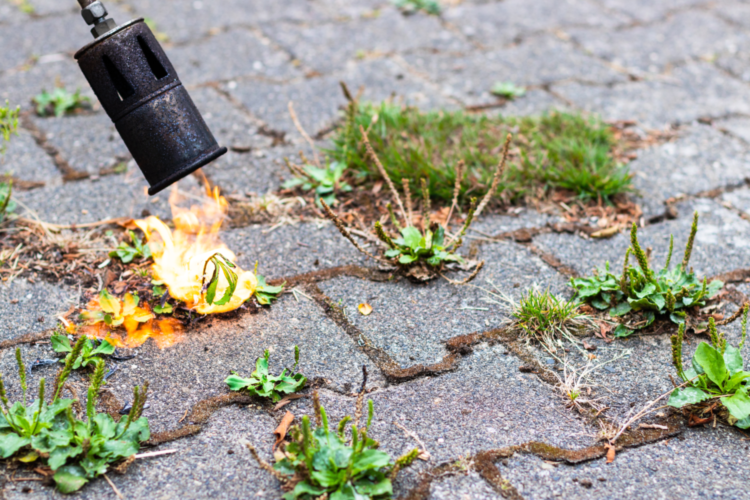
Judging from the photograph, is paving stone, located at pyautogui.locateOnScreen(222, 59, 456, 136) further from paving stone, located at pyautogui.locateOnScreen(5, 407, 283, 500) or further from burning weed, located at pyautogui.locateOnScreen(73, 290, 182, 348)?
paving stone, located at pyautogui.locateOnScreen(5, 407, 283, 500)

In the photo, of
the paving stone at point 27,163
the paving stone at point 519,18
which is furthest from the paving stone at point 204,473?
the paving stone at point 519,18

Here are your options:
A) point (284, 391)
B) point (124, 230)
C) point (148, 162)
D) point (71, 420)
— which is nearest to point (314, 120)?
point (124, 230)

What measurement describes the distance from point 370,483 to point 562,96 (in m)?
2.27

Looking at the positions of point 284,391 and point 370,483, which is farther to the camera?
point 284,391

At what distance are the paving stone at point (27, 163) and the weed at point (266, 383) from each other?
4.06ft

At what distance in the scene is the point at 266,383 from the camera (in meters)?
1.58

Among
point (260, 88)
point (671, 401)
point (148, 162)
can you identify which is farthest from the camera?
point (260, 88)

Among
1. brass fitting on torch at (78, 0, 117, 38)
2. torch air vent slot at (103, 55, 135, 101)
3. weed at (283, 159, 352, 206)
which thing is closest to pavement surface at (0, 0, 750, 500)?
weed at (283, 159, 352, 206)

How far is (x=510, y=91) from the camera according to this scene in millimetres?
3076

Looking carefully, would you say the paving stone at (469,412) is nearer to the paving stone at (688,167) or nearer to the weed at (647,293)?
the weed at (647,293)

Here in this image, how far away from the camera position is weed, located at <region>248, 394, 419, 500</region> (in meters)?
1.30

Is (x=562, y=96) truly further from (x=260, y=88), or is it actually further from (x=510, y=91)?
(x=260, y=88)

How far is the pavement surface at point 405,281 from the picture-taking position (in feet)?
4.75

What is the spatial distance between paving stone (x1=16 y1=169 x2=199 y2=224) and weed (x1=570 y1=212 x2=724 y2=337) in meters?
1.35
